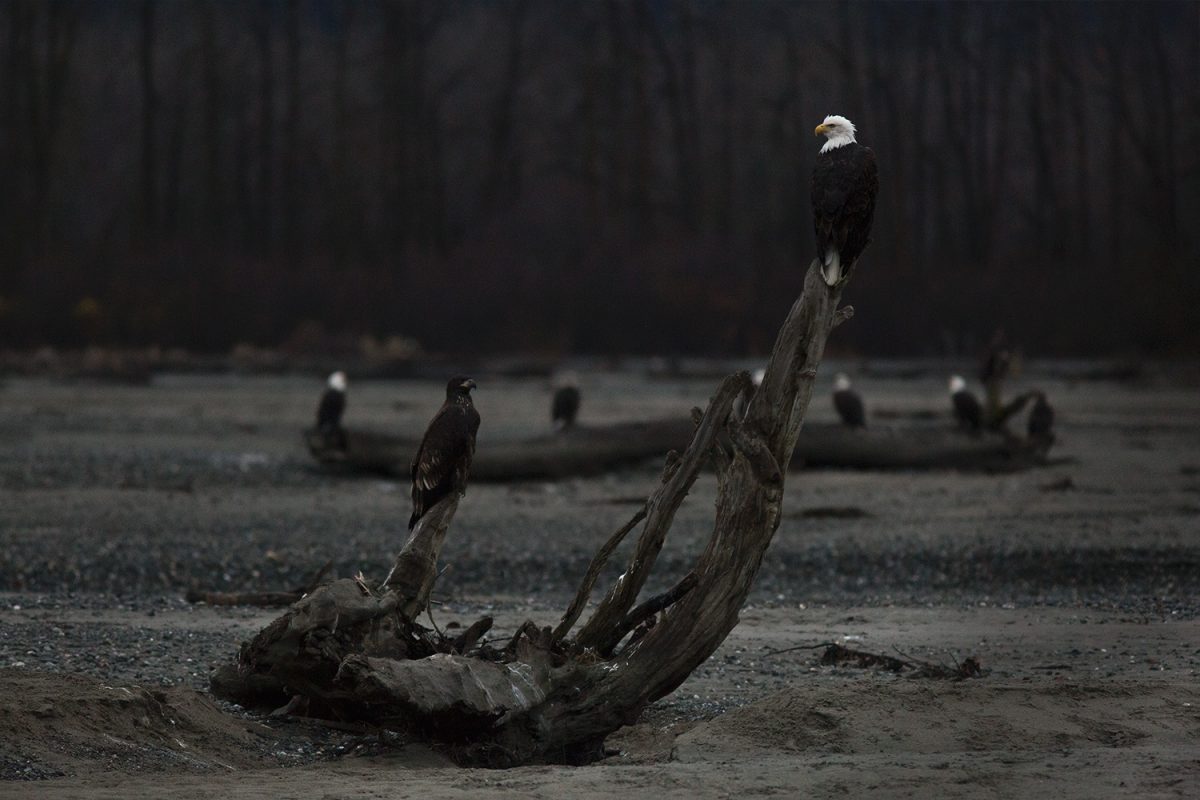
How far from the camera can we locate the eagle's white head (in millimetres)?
6188

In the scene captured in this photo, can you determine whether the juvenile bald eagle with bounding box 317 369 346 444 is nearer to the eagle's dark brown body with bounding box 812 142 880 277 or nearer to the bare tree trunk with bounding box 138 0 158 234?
the eagle's dark brown body with bounding box 812 142 880 277

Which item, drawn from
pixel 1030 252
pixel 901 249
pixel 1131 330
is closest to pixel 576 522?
pixel 1131 330

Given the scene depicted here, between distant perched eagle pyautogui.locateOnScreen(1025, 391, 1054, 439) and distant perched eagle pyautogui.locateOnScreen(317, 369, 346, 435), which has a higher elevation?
distant perched eagle pyautogui.locateOnScreen(1025, 391, 1054, 439)

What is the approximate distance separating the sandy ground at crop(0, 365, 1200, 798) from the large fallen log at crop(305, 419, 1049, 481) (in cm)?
20

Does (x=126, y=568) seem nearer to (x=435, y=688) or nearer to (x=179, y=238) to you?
(x=435, y=688)

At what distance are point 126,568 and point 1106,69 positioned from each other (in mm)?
35326

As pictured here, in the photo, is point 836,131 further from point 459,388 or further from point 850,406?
point 850,406

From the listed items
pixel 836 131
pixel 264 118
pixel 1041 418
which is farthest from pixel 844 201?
pixel 264 118

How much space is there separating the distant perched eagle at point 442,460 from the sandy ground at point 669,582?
1.06 metres

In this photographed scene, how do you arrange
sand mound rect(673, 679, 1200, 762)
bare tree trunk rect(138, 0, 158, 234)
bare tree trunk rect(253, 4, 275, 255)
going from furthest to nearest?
bare tree trunk rect(253, 4, 275, 255) < bare tree trunk rect(138, 0, 158, 234) < sand mound rect(673, 679, 1200, 762)

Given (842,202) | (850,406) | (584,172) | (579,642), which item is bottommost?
(579,642)

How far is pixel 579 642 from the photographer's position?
19.0ft

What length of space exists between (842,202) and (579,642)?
1.88 m

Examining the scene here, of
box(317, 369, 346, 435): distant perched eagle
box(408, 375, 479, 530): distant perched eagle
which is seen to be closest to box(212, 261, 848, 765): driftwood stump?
box(408, 375, 479, 530): distant perched eagle
